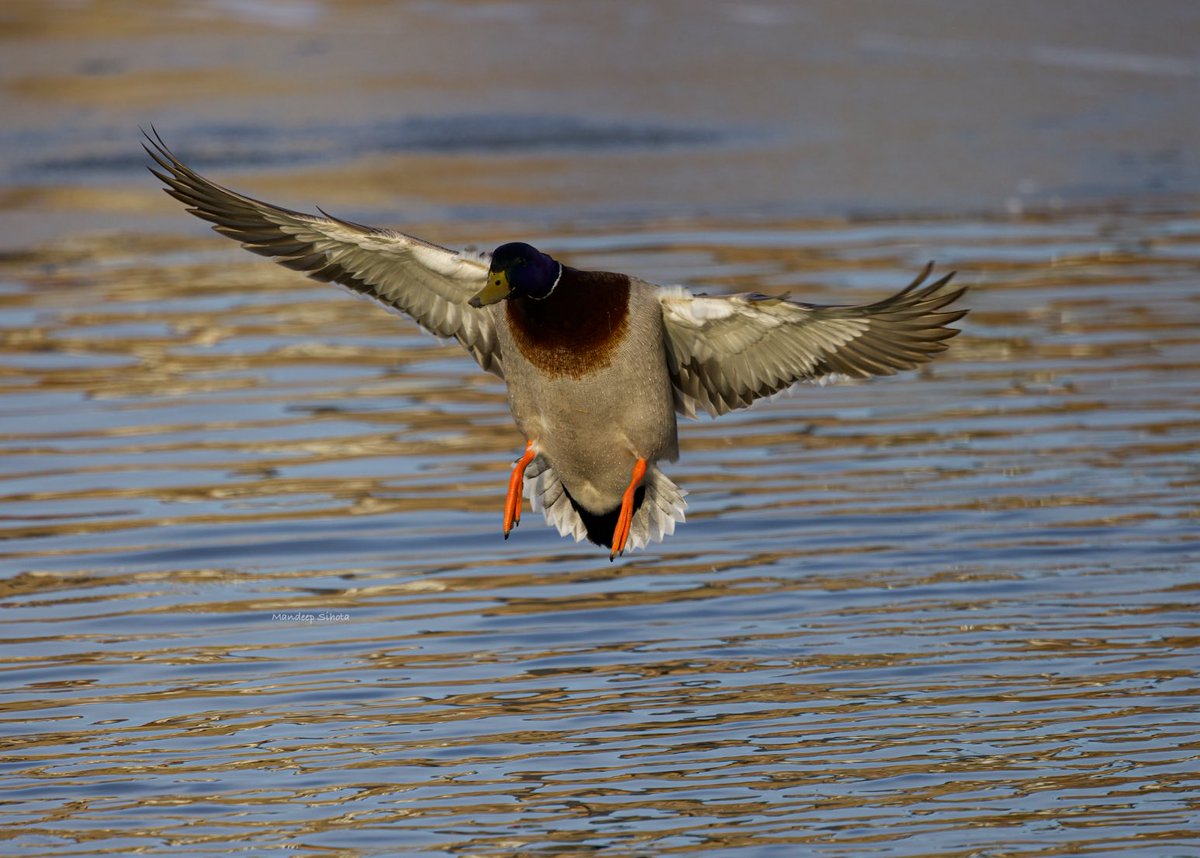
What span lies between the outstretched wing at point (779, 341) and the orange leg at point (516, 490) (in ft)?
1.87

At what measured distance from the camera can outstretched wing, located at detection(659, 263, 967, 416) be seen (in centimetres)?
643

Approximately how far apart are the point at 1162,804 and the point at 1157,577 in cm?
209

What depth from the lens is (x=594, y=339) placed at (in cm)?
661

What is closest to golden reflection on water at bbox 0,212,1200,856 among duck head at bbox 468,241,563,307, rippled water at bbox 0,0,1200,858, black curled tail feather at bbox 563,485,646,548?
rippled water at bbox 0,0,1200,858

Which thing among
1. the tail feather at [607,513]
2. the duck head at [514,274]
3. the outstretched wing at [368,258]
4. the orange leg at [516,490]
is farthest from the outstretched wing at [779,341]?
the outstretched wing at [368,258]

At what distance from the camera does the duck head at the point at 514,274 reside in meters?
6.43

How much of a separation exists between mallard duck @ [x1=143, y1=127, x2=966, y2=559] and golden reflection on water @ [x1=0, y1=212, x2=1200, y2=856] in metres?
0.43

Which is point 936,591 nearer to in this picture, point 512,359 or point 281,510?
point 512,359

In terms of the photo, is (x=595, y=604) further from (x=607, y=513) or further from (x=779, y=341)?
(x=779, y=341)

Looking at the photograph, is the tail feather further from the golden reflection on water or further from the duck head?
the duck head

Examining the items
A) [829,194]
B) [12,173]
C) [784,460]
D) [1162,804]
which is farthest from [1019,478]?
[12,173]

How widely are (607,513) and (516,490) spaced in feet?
1.06

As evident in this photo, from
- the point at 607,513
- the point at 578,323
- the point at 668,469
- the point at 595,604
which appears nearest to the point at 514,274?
the point at 578,323

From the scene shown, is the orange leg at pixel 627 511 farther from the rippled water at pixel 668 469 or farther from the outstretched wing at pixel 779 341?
the outstretched wing at pixel 779 341
